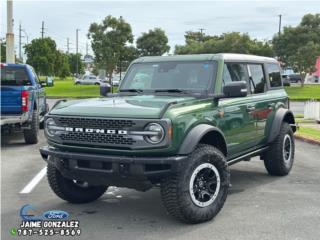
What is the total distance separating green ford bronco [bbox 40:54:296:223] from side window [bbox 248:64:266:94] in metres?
0.31

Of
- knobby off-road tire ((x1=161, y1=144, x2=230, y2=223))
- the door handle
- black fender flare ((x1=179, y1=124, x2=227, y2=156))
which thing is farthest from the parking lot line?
the door handle

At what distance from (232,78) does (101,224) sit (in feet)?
8.91

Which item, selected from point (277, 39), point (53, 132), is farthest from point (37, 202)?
point (277, 39)

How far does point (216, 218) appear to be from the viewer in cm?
570

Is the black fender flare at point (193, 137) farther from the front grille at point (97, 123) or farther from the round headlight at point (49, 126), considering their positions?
the round headlight at point (49, 126)

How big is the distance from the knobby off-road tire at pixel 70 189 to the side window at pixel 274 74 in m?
3.35

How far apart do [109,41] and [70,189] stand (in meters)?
34.9

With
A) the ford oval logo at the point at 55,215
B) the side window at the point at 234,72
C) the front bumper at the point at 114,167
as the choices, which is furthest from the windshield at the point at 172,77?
the ford oval logo at the point at 55,215

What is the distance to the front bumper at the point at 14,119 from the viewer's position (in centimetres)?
1095

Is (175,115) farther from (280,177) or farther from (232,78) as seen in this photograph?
(280,177)

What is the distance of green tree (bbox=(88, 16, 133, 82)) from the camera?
4041 cm

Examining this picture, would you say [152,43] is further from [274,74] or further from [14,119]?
[274,74]

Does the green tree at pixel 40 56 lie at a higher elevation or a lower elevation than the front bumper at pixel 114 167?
higher

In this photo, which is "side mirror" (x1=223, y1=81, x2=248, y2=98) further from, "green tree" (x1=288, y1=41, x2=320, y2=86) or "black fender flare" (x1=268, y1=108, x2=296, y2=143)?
"green tree" (x1=288, y1=41, x2=320, y2=86)
